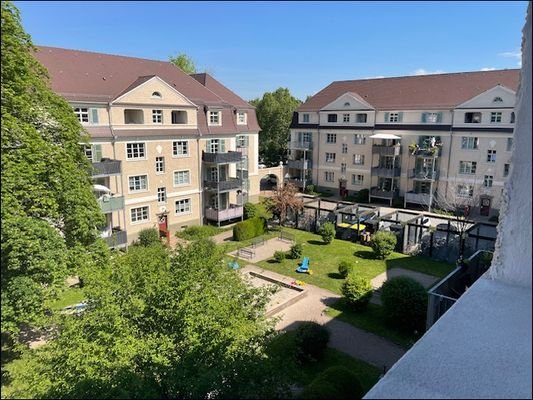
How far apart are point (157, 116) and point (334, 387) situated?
A: 2429 cm

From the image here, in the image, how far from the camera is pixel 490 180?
35594 mm

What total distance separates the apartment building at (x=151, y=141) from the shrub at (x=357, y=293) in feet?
48.8

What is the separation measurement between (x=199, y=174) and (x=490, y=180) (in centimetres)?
2670

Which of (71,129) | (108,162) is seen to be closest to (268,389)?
(71,129)

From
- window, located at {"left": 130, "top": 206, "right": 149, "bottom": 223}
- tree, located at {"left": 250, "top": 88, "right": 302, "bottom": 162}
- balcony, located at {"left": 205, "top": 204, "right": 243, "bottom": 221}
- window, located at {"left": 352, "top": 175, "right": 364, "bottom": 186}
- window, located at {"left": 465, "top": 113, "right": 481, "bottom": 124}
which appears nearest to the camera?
window, located at {"left": 130, "top": 206, "right": 149, "bottom": 223}

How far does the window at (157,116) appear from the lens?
28.3 m

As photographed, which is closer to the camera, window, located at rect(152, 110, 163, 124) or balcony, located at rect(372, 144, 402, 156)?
window, located at rect(152, 110, 163, 124)

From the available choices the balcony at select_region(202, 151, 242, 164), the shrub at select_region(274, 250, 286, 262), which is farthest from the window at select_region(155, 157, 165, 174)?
the shrub at select_region(274, 250, 286, 262)

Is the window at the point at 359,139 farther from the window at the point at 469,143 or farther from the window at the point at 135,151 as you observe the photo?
the window at the point at 135,151

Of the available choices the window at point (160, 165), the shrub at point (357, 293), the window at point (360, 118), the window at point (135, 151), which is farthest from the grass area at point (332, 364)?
the window at point (360, 118)

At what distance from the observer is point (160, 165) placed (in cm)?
2920

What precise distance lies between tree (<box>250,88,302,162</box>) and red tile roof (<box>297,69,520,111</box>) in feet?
53.7

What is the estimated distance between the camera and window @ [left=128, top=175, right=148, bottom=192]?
90.1 feet

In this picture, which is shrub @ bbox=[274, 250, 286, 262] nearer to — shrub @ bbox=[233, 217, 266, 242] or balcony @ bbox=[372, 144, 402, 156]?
shrub @ bbox=[233, 217, 266, 242]
